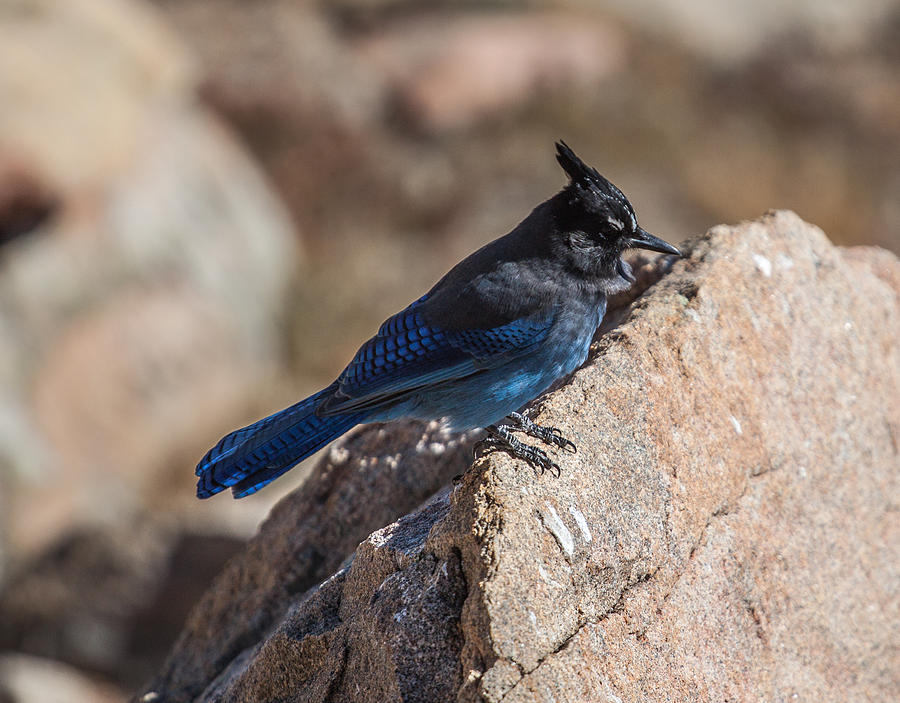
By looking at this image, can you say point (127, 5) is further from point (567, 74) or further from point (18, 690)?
point (18, 690)

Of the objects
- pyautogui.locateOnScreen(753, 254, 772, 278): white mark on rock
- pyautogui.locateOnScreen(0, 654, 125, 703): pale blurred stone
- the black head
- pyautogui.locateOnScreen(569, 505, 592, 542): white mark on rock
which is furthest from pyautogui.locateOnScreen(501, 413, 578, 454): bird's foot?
pyautogui.locateOnScreen(0, 654, 125, 703): pale blurred stone

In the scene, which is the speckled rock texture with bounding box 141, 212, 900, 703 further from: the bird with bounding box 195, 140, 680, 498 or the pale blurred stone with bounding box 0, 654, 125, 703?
the pale blurred stone with bounding box 0, 654, 125, 703

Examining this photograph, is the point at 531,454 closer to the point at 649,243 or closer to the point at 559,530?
the point at 559,530

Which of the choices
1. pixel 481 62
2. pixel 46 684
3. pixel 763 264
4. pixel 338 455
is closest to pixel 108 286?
pixel 46 684

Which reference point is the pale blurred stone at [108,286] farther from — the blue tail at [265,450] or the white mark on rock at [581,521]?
the white mark on rock at [581,521]

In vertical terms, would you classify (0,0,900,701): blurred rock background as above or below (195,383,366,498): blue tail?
above

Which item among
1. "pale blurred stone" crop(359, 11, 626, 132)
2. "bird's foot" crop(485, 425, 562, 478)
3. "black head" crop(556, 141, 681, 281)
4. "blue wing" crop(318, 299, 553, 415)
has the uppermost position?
"pale blurred stone" crop(359, 11, 626, 132)
